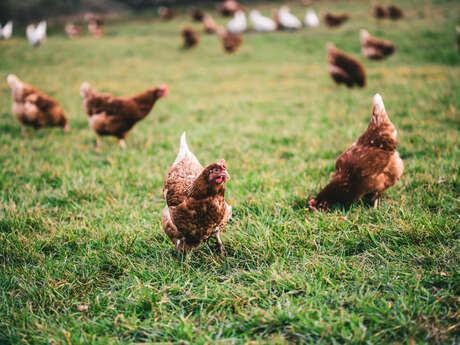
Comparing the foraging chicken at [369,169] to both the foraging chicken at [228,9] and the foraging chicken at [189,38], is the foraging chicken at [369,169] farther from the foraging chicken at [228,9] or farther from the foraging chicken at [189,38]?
the foraging chicken at [228,9]

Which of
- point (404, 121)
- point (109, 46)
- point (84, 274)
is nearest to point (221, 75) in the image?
point (404, 121)

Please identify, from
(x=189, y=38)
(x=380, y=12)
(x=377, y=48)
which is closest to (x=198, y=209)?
(x=377, y=48)

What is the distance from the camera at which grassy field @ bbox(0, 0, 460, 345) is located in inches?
65.9

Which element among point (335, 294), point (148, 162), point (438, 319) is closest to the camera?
point (438, 319)

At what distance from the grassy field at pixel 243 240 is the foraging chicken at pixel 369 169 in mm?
154

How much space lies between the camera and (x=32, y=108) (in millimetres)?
5074

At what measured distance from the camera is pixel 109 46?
49.6ft

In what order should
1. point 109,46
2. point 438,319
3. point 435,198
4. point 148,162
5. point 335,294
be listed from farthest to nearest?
point 109,46
point 148,162
point 435,198
point 335,294
point 438,319

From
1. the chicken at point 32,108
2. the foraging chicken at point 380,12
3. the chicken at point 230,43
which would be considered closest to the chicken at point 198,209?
the chicken at point 32,108

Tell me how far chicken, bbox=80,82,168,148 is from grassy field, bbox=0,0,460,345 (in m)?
0.37

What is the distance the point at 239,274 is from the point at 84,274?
1170 mm

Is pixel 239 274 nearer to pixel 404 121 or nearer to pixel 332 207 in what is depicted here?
pixel 332 207

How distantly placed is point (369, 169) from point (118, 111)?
372 centimetres

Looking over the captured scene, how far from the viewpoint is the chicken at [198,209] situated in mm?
2012
